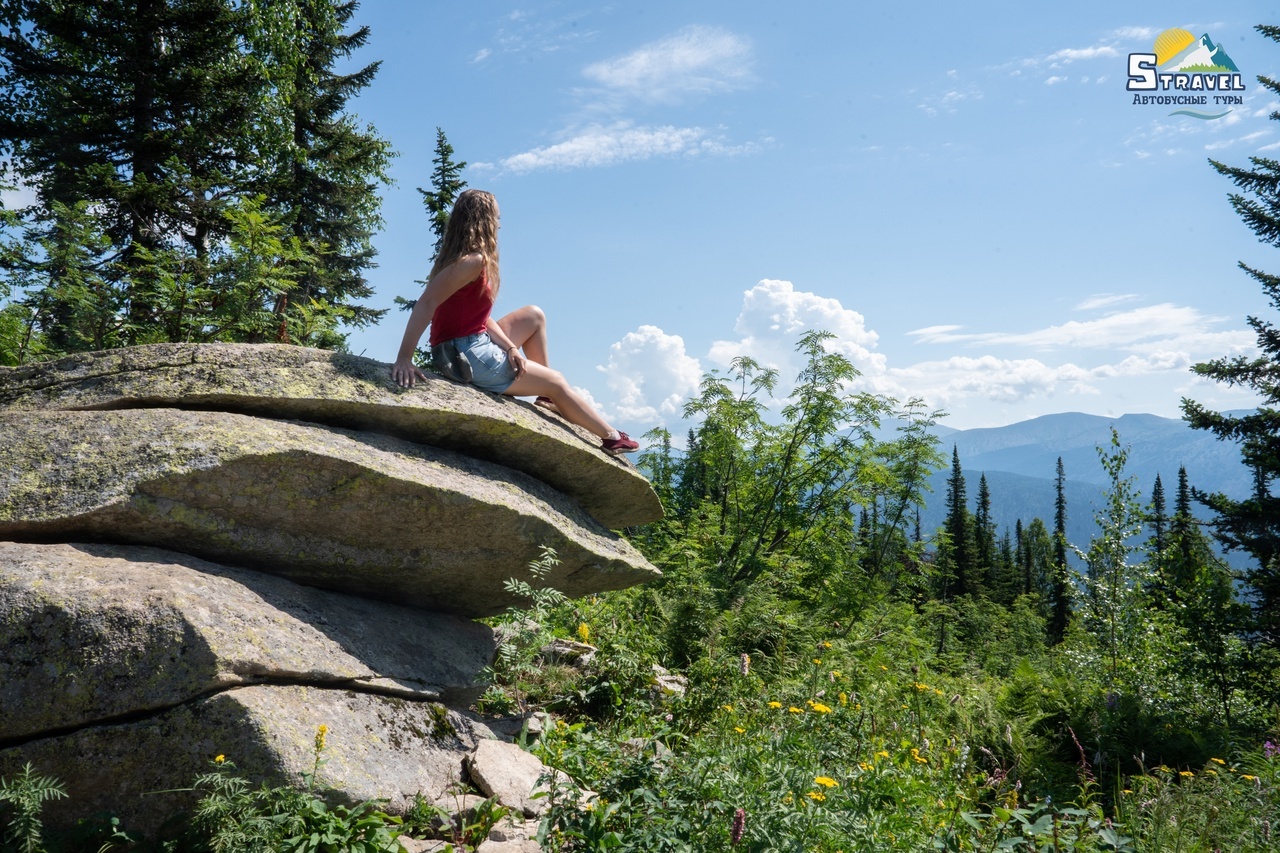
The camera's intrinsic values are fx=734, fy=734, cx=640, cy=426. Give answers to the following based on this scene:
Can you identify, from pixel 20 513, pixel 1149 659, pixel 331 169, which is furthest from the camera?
pixel 331 169

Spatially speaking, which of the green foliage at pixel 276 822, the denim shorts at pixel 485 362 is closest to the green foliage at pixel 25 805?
the green foliage at pixel 276 822

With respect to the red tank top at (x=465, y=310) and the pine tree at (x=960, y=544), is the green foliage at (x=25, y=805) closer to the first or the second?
the red tank top at (x=465, y=310)

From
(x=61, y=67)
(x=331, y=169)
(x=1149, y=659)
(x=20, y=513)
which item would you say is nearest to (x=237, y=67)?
(x=61, y=67)

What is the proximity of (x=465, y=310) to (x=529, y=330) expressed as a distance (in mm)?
838

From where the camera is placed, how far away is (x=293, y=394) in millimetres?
5746

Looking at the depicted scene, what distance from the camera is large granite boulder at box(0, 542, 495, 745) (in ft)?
14.1

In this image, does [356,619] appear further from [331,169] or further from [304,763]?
[331,169]

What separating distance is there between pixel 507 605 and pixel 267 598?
2256 mm

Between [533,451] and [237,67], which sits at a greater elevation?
[237,67]

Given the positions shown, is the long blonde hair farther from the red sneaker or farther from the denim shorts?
the red sneaker

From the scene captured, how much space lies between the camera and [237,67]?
15758 mm

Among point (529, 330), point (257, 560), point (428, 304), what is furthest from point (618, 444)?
point (257, 560)

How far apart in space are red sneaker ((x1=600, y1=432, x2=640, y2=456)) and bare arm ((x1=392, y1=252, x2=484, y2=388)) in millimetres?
1895

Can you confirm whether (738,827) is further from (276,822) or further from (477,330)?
(477,330)
